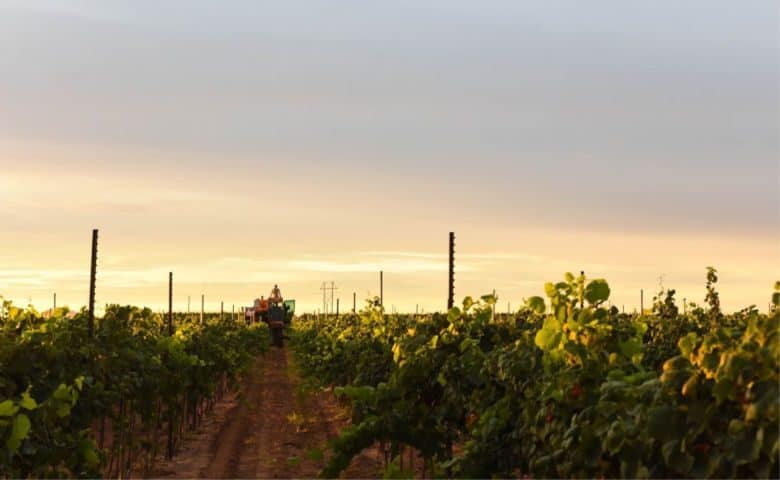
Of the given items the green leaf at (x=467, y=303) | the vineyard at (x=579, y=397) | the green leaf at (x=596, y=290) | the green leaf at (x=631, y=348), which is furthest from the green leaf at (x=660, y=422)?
the green leaf at (x=467, y=303)

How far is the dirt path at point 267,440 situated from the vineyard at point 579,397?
1.60 m

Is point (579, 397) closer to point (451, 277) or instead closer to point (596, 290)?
point (596, 290)

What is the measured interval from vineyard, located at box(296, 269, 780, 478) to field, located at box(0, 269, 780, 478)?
0.05ft

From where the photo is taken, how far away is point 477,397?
11742mm

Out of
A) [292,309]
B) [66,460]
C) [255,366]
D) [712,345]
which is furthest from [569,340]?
[292,309]

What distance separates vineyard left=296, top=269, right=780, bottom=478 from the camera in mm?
6051

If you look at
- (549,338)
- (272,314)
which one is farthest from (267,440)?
(272,314)

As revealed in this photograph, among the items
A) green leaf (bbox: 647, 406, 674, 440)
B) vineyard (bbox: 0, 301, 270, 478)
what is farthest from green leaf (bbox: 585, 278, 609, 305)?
vineyard (bbox: 0, 301, 270, 478)

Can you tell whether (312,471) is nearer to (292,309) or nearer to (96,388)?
(96,388)

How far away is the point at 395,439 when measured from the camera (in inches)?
504

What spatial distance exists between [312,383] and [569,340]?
24.9 m

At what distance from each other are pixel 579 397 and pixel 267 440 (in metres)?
16.6

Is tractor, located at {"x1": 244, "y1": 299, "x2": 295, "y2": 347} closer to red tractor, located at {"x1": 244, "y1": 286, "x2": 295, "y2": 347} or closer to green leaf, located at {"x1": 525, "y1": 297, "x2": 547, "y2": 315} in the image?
red tractor, located at {"x1": 244, "y1": 286, "x2": 295, "y2": 347}

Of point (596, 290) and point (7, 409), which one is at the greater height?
point (596, 290)
